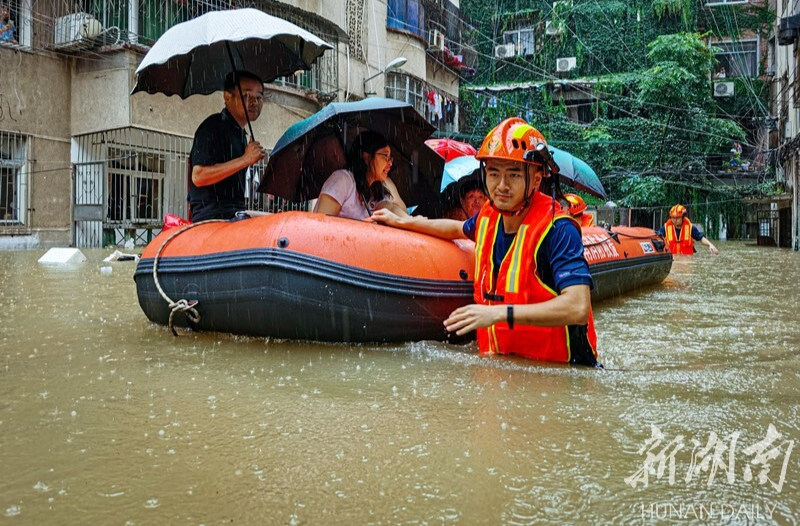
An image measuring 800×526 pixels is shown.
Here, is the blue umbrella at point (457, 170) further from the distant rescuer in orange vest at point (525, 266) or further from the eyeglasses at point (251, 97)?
the distant rescuer in orange vest at point (525, 266)

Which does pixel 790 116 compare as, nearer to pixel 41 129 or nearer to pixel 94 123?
pixel 94 123

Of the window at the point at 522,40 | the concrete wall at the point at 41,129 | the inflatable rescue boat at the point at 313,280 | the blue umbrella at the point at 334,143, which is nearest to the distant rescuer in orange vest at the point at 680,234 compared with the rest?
the blue umbrella at the point at 334,143

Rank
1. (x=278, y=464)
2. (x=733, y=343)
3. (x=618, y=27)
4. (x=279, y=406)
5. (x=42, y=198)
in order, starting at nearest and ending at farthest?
1. (x=278, y=464)
2. (x=279, y=406)
3. (x=733, y=343)
4. (x=42, y=198)
5. (x=618, y=27)

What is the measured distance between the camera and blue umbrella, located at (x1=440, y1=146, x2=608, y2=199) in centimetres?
614

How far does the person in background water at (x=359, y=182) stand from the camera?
4.40m

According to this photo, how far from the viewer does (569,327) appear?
10.5ft

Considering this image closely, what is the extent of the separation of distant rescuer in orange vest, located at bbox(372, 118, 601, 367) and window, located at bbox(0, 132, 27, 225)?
1284 centimetres

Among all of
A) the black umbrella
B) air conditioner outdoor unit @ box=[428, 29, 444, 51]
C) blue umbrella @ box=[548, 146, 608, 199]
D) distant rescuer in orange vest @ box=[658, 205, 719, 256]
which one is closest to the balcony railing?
the black umbrella

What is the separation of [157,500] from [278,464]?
0.36m

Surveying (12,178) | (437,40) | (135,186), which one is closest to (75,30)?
(12,178)

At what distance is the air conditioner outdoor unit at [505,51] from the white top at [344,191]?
28.8 m

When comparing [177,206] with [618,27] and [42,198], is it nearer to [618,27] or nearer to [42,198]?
[42,198]

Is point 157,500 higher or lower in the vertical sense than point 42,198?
lower

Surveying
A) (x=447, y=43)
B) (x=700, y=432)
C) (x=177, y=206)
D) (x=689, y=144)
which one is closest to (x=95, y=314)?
(x=700, y=432)
